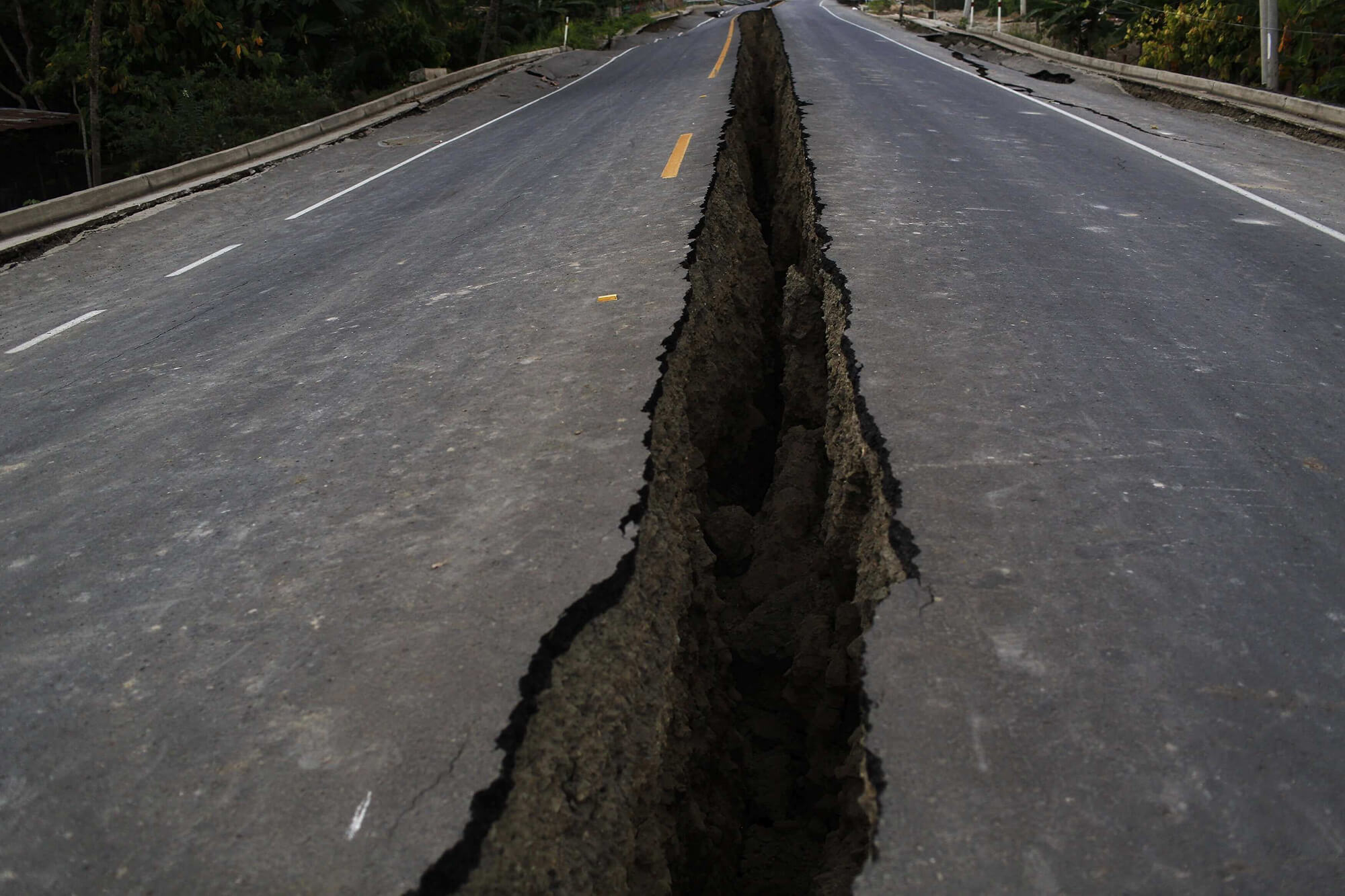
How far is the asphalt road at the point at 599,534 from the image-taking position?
7.29 ft

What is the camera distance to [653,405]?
13.9 ft

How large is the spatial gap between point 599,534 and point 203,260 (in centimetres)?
641

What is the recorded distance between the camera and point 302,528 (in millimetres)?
3529

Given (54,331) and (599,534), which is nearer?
(599,534)

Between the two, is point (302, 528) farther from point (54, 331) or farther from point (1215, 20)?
point (1215, 20)

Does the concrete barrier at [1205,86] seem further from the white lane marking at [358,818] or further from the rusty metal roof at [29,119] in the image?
the rusty metal roof at [29,119]

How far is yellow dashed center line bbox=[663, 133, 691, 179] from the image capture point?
9000 mm

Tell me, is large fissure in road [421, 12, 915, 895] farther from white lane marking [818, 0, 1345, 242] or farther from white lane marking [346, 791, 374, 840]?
white lane marking [818, 0, 1345, 242]

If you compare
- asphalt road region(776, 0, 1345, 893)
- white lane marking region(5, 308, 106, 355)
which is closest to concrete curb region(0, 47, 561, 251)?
white lane marking region(5, 308, 106, 355)

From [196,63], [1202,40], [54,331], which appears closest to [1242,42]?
[1202,40]

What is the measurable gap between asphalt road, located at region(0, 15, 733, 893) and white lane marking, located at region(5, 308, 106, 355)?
0.10 meters

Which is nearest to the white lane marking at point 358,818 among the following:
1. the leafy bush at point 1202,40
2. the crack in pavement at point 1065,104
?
the crack in pavement at point 1065,104

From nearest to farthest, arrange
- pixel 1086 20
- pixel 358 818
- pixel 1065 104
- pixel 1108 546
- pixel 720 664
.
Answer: pixel 358 818, pixel 1108 546, pixel 720 664, pixel 1065 104, pixel 1086 20

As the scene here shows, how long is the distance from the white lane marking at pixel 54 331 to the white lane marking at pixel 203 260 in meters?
0.94
